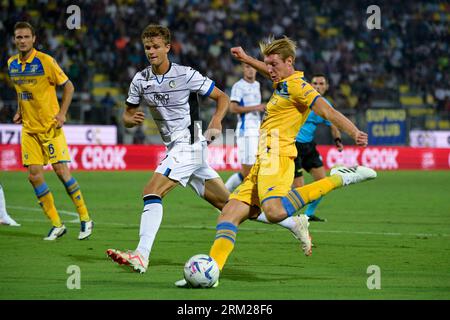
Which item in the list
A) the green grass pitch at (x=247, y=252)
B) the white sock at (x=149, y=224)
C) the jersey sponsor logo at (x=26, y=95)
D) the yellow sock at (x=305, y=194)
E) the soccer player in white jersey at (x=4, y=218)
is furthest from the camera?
the soccer player in white jersey at (x=4, y=218)

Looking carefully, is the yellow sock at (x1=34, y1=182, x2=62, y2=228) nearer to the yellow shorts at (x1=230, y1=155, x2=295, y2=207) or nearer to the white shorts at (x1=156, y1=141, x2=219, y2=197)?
the white shorts at (x1=156, y1=141, x2=219, y2=197)

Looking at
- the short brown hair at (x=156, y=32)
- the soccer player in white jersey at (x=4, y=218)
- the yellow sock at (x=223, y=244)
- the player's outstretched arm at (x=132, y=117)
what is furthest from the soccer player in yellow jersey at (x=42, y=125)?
the yellow sock at (x=223, y=244)

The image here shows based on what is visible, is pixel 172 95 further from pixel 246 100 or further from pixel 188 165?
pixel 246 100

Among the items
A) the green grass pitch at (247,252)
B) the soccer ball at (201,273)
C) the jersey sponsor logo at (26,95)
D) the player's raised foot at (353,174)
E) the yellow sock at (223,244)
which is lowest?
the green grass pitch at (247,252)

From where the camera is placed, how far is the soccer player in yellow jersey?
11.0m

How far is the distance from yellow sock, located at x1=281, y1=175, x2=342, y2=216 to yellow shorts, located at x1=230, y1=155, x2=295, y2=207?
0.07 m

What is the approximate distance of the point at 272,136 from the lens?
8.04m

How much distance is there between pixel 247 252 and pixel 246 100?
5973 millimetres

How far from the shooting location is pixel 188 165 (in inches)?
339

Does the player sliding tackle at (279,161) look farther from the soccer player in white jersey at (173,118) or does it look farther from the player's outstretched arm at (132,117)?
the player's outstretched arm at (132,117)

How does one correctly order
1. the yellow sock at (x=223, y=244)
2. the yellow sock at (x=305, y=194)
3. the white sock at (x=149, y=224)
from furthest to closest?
the white sock at (x=149, y=224), the yellow sock at (x=305, y=194), the yellow sock at (x=223, y=244)

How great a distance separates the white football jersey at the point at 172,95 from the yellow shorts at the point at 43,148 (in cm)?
243

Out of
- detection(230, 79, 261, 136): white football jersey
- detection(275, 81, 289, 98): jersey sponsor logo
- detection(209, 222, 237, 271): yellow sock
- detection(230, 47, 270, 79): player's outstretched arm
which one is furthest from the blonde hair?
detection(230, 79, 261, 136): white football jersey

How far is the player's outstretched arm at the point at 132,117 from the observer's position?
333 inches
